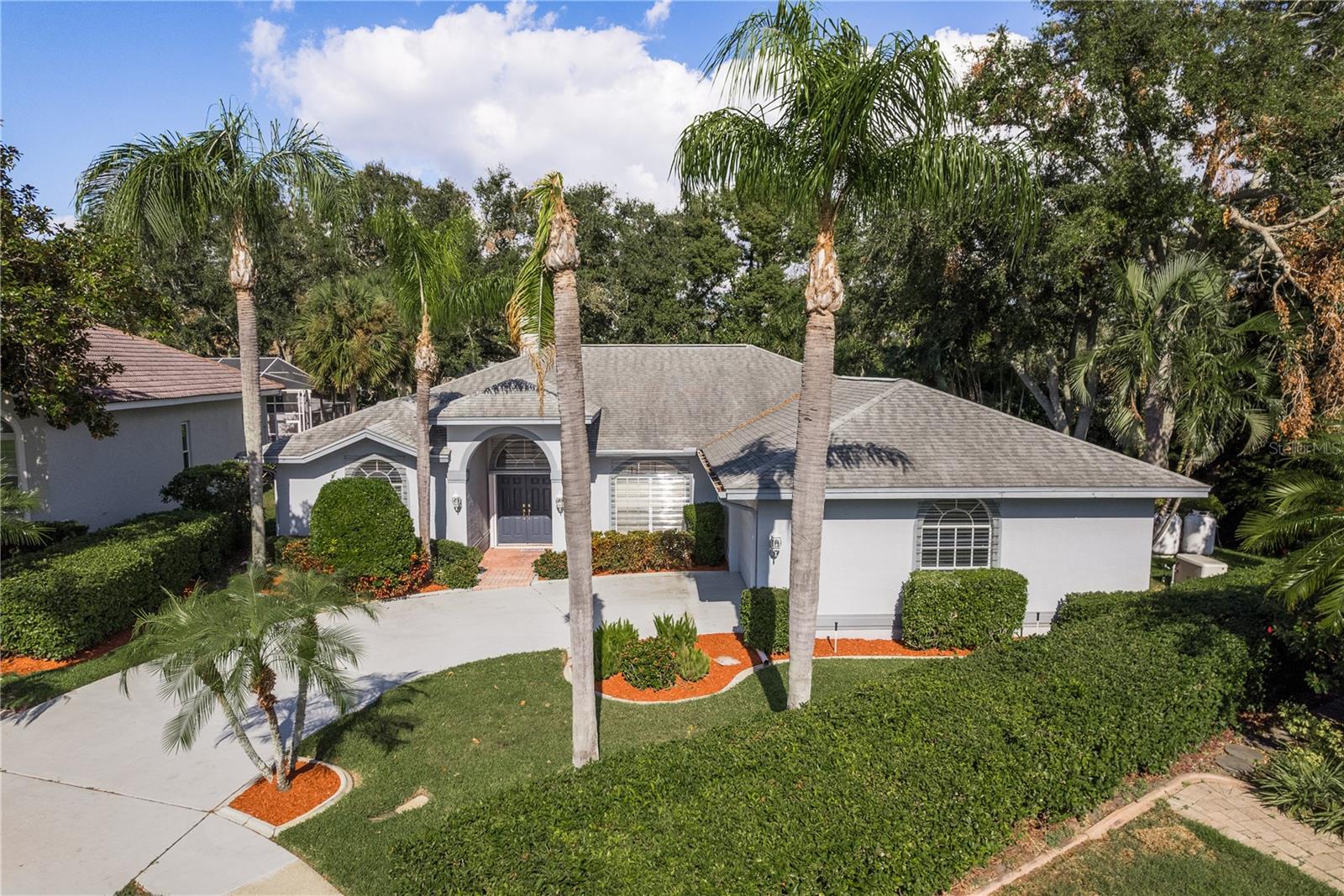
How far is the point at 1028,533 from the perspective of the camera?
13.5 metres

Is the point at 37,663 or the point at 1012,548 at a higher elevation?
the point at 1012,548

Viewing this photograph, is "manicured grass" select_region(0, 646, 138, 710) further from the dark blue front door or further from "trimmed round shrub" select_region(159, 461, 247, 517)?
the dark blue front door

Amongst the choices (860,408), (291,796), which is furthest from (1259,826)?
(291,796)

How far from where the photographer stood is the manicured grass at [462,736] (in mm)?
7520

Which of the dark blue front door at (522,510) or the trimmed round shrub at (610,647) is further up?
the dark blue front door at (522,510)

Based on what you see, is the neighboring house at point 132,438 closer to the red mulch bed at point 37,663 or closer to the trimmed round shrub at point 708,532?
the red mulch bed at point 37,663

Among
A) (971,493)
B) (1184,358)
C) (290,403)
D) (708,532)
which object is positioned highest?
(1184,358)

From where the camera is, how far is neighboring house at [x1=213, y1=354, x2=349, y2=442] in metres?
33.2

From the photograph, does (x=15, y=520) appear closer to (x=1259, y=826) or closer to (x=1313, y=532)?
(x=1259, y=826)

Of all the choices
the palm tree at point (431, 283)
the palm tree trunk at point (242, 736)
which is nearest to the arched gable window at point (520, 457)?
the palm tree at point (431, 283)

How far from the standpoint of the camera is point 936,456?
13688mm

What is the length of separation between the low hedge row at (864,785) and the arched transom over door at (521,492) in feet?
47.3

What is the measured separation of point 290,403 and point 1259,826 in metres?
41.8

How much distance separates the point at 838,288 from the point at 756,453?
7398 mm
